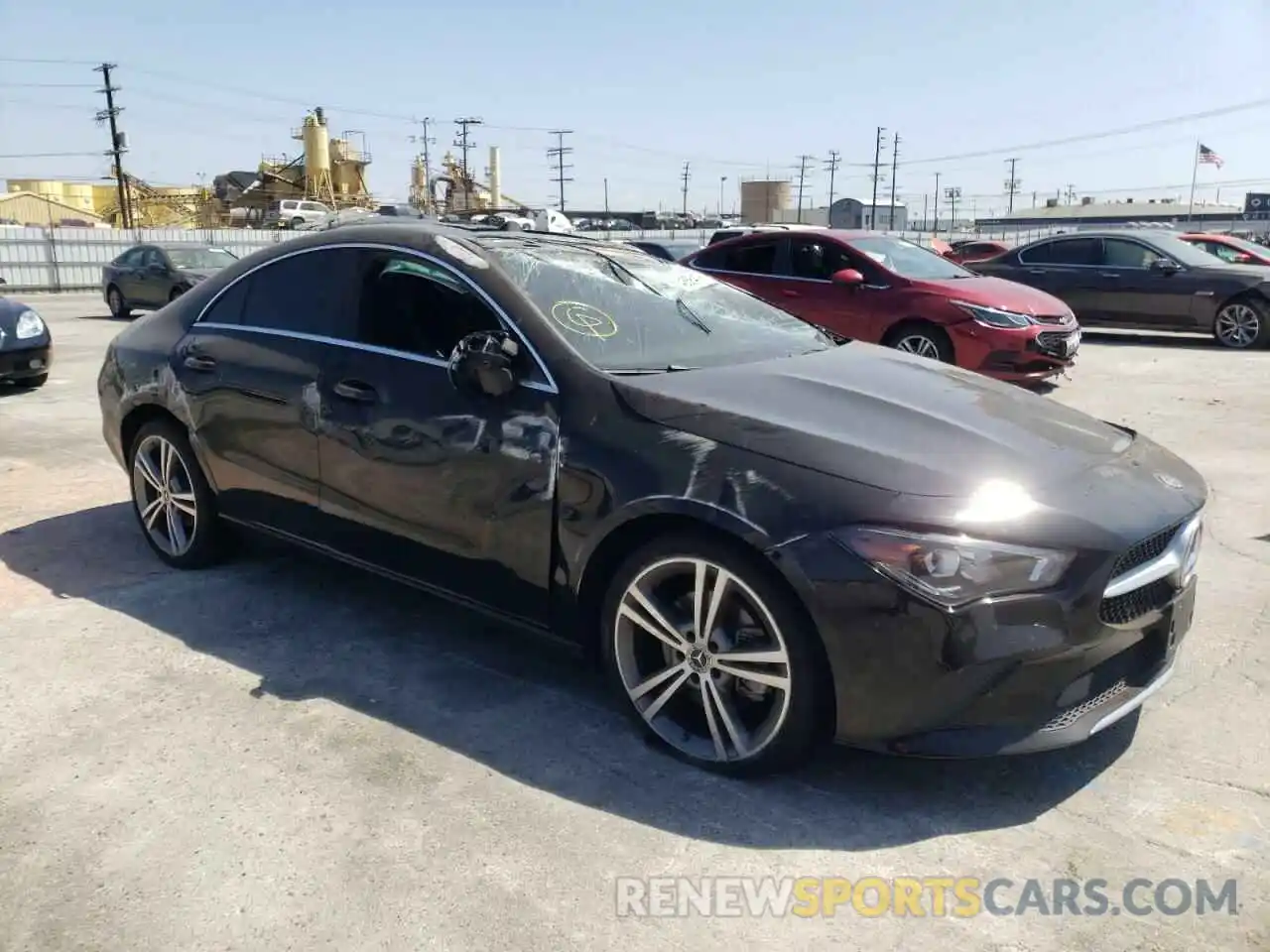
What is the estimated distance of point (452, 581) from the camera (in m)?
3.53

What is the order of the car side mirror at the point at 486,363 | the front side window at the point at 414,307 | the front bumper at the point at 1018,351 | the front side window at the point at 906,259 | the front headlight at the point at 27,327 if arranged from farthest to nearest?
the front side window at the point at 906,259
the front headlight at the point at 27,327
the front bumper at the point at 1018,351
the front side window at the point at 414,307
the car side mirror at the point at 486,363

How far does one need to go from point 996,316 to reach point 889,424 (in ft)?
21.5

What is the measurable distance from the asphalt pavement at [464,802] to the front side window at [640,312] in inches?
46.4

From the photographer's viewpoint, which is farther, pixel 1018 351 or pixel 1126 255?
pixel 1126 255

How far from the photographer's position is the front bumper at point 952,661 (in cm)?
254

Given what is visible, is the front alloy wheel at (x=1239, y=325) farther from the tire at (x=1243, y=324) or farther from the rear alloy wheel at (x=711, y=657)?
the rear alloy wheel at (x=711, y=657)

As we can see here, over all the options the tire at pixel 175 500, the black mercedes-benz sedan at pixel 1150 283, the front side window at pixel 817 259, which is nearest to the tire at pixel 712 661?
the tire at pixel 175 500

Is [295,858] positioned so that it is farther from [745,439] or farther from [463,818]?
[745,439]

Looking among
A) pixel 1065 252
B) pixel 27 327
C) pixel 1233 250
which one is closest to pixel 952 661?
pixel 27 327

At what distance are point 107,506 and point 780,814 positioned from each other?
4.63m

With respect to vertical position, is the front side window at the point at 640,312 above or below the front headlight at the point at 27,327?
above

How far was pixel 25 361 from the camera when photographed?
31.2ft

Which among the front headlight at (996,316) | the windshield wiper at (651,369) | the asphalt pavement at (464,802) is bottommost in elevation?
the asphalt pavement at (464,802)

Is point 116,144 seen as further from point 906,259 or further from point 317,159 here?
point 906,259
